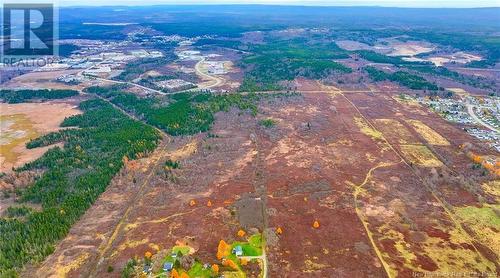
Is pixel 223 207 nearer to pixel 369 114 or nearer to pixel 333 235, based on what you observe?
pixel 333 235

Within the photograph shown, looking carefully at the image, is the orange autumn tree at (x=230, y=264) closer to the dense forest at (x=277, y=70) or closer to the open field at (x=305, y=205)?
the open field at (x=305, y=205)

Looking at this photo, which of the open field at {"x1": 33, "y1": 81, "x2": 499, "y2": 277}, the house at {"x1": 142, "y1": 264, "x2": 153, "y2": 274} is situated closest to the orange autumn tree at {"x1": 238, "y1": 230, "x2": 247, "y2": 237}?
the open field at {"x1": 33, "y1": 81, "x2": 499, "y2": 277}

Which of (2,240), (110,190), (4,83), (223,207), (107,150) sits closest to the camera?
(2,240)

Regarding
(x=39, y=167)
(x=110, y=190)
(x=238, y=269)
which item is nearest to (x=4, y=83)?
(x=39, y=167)

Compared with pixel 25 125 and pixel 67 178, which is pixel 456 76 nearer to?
pixel 67 178

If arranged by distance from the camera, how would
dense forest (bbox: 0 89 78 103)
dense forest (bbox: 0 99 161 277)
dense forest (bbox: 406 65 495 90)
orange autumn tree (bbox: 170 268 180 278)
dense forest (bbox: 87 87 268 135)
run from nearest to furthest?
orange autumn tree (bbox: 170 268 180 278) → dense forest (bbox: 0 99 161 277) → dense forest (bbox: 87 87 268 135) → dense forest (bbox: 0 89 78 103) → dense forest (bbox: 406 65 495 90)

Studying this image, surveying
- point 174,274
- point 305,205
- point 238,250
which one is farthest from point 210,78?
point 174,274

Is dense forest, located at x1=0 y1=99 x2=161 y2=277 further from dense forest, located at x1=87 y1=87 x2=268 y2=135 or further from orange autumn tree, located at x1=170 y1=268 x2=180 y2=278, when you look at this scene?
orange autumn tree, located at x1=170 y1=268 x2=180 y2=278
